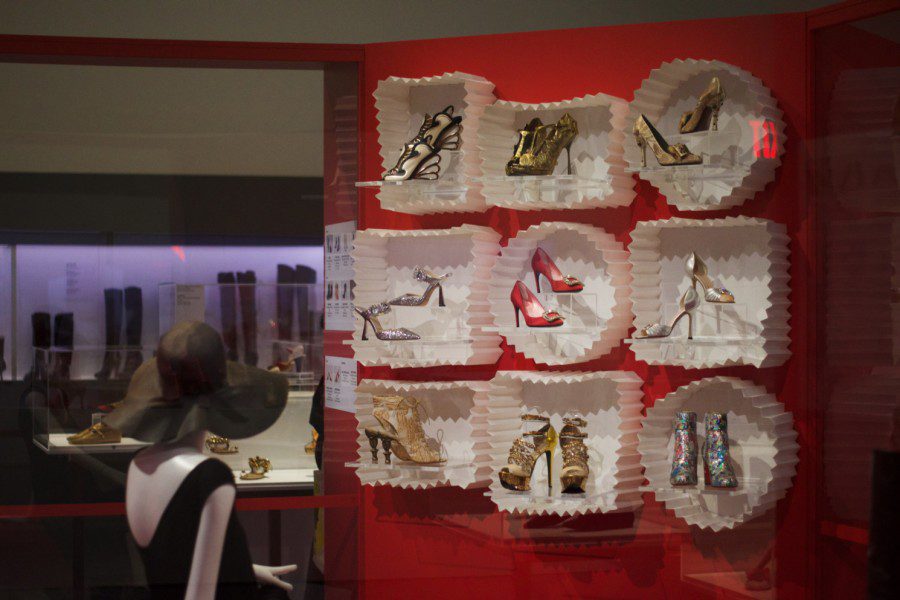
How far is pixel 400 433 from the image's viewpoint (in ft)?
11.8

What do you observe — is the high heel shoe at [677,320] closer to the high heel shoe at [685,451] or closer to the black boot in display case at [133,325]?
the high heel shoe at [685,451]

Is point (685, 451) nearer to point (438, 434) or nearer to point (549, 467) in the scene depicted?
point (549, 467)

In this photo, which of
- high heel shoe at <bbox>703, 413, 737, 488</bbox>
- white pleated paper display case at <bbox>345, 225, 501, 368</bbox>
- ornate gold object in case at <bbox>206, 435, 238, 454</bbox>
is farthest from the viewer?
white pleated paper display case at <bbox>345, 225, 501, 368</bbox>

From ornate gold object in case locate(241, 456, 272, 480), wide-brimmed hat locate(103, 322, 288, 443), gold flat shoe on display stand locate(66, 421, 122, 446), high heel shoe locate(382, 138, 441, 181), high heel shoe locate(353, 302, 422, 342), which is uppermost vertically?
high heel shoe locate(382, 138, 441, 181)

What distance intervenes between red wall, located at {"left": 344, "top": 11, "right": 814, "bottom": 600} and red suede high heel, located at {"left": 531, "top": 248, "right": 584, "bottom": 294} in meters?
0.19

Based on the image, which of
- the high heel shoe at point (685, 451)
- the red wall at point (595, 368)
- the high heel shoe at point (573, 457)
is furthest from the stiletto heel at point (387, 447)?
the high heel shoe at point (685, 451)

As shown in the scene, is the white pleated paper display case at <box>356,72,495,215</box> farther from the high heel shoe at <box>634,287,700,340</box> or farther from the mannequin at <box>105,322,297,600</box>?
the mannequin at <box>105,322,297,600</box>

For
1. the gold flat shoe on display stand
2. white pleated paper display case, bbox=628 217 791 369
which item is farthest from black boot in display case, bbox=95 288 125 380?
white pleated paper display case, bbox=628 217 791 369

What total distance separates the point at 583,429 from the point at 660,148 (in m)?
1.14

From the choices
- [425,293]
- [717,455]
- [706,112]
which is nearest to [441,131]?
[425,293]

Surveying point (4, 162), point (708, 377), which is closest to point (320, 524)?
point (708, 377)

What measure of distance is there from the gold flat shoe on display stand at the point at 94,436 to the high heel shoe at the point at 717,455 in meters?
2.10

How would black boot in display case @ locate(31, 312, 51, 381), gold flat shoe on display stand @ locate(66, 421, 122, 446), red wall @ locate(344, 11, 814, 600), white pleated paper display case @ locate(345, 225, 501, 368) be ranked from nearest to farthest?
gold flat shoe on display stand @ locate(66, 421, 122, 446) < red wall @ locate(344, 11, 814, 600) < white pleated paper display case @ locate(345, 225, 501, 368) < black boot in display case @ locate(31, 312, 51, 381)

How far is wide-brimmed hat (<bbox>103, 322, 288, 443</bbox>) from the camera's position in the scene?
2.15 metres
